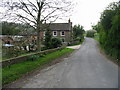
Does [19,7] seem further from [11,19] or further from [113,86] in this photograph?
[113,86]

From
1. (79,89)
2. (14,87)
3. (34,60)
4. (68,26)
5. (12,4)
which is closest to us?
(79,89)

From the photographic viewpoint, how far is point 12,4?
44.2ft

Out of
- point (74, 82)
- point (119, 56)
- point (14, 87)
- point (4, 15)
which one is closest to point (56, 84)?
point (74, 82)

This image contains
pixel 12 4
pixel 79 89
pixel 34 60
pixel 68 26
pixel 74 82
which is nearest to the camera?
pixel 79 89

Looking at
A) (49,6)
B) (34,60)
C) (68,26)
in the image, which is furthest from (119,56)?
(68,26)

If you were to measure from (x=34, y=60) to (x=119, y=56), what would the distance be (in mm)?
7527

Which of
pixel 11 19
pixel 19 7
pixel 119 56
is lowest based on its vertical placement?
pixel 119 56

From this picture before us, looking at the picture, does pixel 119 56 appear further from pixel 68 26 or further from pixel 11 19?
pixel 68 26

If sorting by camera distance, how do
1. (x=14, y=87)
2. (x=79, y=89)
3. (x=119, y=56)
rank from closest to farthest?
(x=79, y=89) → (x=14, y=87) → (x=119, y=56)

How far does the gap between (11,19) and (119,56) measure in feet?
39.3

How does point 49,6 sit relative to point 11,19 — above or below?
above

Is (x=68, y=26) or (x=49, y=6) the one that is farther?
(x=68, y=26)

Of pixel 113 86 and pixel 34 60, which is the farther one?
pixel 34 60

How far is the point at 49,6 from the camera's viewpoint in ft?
51.1
